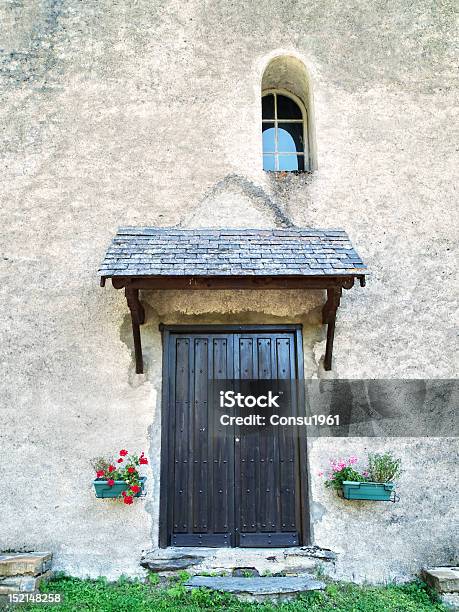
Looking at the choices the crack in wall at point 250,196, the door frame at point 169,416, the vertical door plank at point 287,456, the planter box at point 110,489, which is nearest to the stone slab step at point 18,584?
the planter box at point 110,489

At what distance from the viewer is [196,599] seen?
498cm

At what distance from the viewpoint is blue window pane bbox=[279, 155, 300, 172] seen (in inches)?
280

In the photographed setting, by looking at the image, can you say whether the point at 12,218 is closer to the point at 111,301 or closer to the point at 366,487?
the point at 111,301

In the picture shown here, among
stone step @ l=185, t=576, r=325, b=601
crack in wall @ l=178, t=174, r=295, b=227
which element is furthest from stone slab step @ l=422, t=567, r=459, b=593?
crack in wall @ l=178, t=174, r=295, b=227

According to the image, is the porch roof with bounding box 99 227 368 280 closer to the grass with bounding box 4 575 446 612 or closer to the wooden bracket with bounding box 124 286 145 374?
the wooden bracket with bounding box 124 286 145 374

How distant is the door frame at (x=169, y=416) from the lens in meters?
5.67

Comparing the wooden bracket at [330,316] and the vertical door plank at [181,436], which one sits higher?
the wooden bracket at [330,316]

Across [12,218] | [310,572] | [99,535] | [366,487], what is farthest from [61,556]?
[12,218]

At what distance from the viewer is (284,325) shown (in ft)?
20.4

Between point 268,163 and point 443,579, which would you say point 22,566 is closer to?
point 443,579

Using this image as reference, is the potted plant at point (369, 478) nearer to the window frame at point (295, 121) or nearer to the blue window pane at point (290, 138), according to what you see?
the window frame at point (295, 121)

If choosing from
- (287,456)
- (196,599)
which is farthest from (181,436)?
(196,599)

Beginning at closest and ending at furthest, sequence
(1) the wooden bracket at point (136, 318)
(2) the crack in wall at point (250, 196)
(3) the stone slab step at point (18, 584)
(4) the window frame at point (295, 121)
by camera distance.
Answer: (3) the stone slab step at point (18, 584)
(1) the wooden bracket at point (136, 318)
(2) the crack in wall at point (250, 196)
(4) the window frame at point (295, 121)

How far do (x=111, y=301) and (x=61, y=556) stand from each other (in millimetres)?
2538
